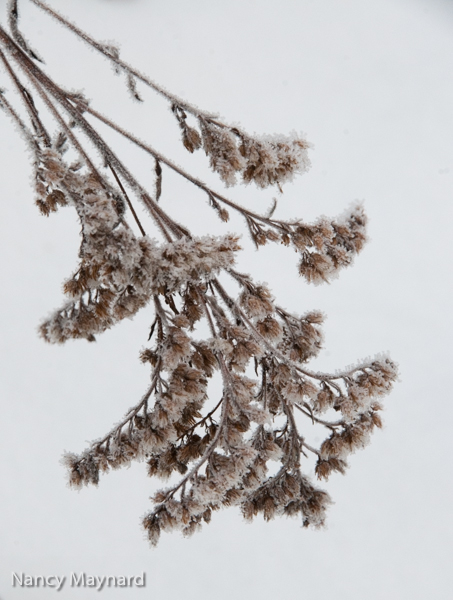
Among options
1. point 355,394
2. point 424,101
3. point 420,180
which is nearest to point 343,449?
point 355,394

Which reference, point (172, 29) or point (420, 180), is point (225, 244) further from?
point (172, 29)

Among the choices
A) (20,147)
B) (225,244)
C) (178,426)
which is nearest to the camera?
(225,244)

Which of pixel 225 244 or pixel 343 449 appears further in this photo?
pixel 343 449

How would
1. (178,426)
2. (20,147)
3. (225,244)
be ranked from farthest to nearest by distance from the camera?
(20,147) → (178,426) → (225,244)

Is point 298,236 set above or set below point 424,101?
below

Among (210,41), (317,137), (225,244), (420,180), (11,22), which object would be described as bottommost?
(225,244)

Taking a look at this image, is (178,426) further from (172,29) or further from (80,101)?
(172,29)

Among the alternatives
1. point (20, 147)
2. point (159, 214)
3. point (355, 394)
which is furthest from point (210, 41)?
point (355, 394)
